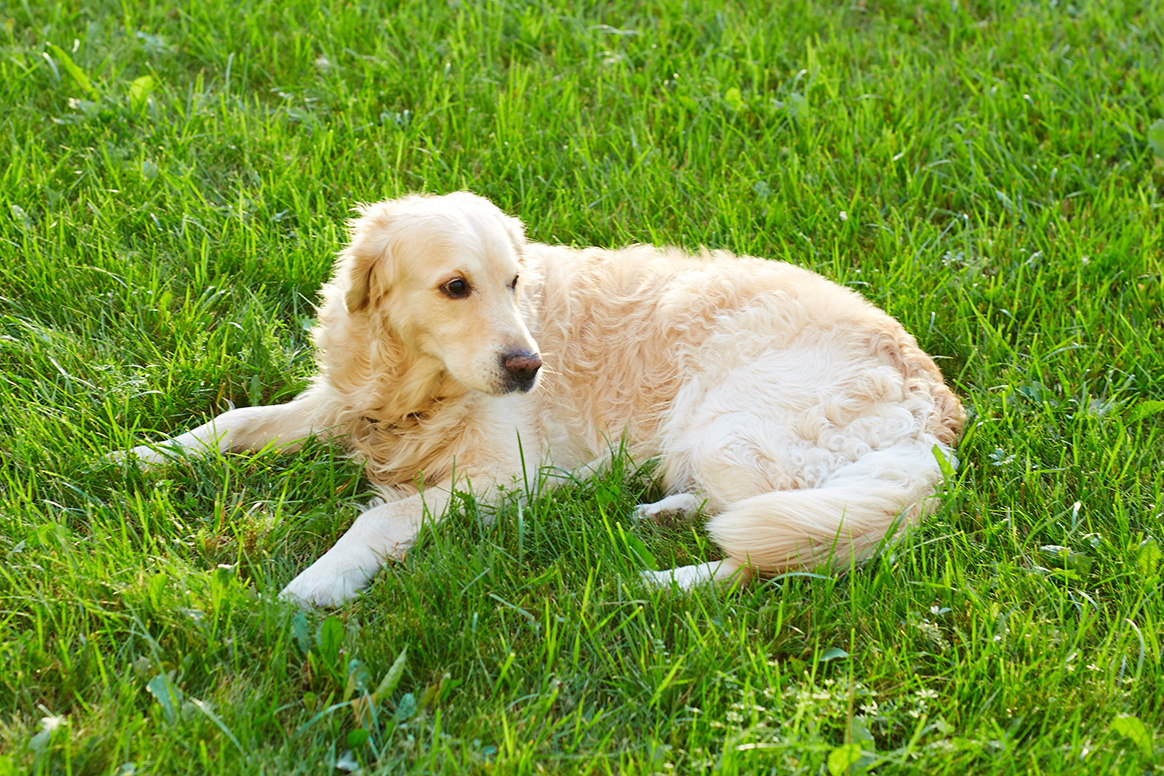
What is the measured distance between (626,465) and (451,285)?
2.58 feet

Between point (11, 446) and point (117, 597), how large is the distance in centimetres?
72

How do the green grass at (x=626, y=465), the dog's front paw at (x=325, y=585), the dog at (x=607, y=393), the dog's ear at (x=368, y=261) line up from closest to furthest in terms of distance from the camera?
1. the green grass at (x=626, y=465)
2. the dog's front paw at (x=325, y=585)
3. the dog at (x=607, y=393)
4. the dog's ear at (x=368, y=261)

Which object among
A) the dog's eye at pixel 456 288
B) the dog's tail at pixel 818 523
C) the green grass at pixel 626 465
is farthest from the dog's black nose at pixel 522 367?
the dog's tail at pixel 818 523

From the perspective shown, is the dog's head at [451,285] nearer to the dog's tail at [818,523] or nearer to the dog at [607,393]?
the dog at [607,393]

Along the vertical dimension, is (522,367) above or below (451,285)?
below

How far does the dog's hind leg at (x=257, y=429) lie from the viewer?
8.54 feet

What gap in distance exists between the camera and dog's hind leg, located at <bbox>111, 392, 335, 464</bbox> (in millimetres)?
2602

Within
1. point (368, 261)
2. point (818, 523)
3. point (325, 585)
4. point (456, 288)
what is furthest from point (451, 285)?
point (818, 523)

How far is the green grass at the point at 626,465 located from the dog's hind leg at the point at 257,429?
0.09m

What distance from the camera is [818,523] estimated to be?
7.55ft

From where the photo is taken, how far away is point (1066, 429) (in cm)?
290

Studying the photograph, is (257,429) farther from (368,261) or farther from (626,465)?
(626,465)

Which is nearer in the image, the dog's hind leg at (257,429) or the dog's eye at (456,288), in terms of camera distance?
the dog's eye at (456,288)

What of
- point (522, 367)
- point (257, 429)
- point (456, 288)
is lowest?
point (257, 429)
